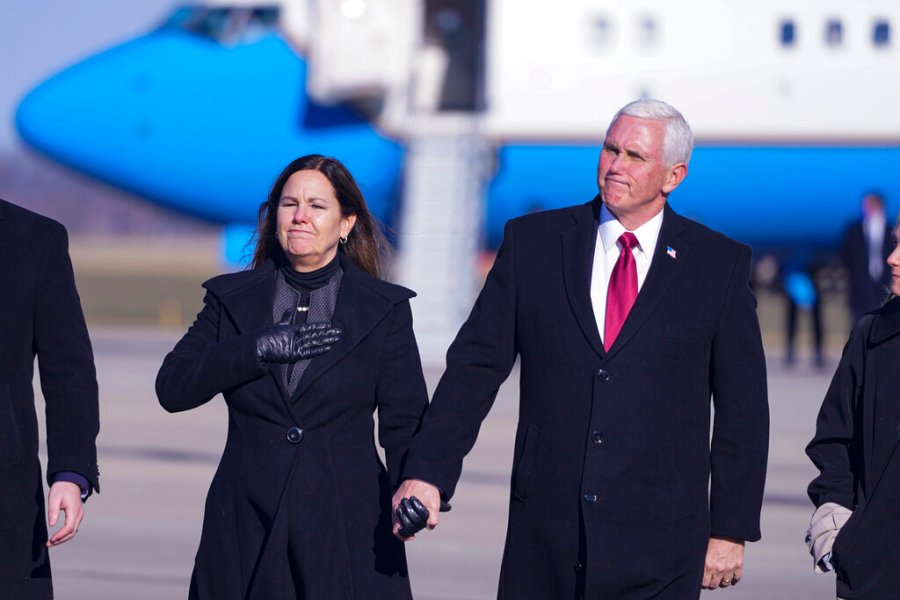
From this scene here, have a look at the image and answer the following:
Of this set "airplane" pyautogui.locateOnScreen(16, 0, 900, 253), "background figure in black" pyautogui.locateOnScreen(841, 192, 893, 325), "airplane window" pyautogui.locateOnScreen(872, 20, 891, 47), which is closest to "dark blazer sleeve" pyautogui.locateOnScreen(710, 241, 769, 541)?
"background figure in black" pyautogui.locateOnScreen(841, 192, 893, 325)

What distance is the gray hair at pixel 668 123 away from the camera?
473 cm

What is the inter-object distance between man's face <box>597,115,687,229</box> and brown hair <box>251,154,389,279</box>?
0.79m

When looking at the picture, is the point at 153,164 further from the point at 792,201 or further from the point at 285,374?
the point at 285,374

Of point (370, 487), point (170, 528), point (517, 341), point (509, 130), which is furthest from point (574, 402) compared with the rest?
point (509, 130)

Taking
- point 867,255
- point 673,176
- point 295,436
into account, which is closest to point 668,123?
point 673,176

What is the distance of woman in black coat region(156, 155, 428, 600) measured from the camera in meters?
4.67

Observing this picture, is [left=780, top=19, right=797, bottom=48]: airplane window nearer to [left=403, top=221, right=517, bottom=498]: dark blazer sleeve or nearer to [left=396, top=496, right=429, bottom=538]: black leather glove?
[left=403, top=221, right=517, bottom=498]: dark blazer sleeve

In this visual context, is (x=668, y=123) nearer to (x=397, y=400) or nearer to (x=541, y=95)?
(x=397, y=400)

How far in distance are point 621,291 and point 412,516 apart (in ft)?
2.90

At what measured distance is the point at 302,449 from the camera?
15.5 feet

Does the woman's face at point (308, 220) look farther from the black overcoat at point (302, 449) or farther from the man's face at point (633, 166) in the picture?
the man's face at point (633, 166)

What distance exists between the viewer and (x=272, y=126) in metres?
20.6

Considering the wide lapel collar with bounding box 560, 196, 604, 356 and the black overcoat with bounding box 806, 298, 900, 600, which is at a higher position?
the wide lapel collar with bounding box 560, 196, 604, 356

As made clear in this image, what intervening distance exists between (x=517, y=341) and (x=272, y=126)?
633 inches
